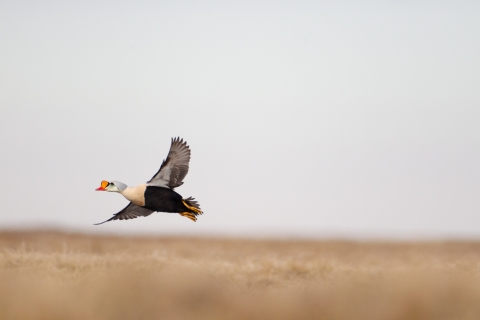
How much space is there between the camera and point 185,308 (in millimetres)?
12344

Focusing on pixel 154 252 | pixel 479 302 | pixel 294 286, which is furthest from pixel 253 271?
pixel 479 302

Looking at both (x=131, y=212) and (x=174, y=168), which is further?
(x=131, y=212)

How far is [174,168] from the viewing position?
11.8 m

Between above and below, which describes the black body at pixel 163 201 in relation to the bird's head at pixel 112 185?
below

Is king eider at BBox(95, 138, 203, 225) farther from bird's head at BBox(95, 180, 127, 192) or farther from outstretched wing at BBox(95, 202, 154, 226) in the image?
outstretched wing at BBox(95, 202, 154, 226)

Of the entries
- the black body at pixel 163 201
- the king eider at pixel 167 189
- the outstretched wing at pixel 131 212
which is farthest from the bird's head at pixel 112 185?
the outstretched wing at pixel 131 212

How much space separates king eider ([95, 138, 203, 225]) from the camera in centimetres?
1149

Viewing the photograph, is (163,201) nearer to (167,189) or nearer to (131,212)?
(167,189)

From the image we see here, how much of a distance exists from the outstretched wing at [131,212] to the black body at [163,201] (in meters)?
0.62

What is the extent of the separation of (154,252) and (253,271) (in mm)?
1533

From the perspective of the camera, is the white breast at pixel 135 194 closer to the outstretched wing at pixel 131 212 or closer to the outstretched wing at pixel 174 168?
the outstretched wing at pixel 174 168

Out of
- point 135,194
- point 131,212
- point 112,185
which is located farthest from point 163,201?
point 131,212

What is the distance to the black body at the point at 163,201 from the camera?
11484 mm

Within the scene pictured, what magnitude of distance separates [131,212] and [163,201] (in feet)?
2.98
